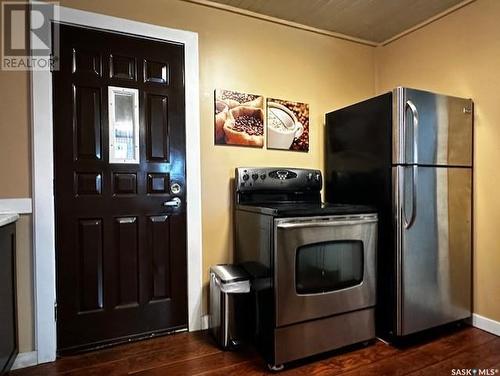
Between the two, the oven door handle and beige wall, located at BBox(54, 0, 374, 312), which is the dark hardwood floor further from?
the oven door handle

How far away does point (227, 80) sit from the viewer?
2.31 metres

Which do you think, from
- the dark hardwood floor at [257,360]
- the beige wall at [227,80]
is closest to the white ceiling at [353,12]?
the beige wall at [227,80]

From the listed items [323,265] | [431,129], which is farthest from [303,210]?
[431,129]

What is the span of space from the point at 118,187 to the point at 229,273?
931 millimetres

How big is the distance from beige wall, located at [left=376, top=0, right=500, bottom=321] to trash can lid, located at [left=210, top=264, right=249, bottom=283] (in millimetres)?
1702

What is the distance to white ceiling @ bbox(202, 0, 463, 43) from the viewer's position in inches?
88.4

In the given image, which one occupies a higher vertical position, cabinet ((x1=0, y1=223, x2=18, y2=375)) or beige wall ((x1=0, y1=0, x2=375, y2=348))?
beige wall ((x1=0, y1=0, x2=375, y2=348))

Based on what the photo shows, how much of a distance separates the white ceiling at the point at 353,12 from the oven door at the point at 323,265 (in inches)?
62.9

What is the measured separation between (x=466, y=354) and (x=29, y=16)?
332 centimetres

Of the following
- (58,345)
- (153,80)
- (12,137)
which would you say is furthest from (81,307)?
(153,80)

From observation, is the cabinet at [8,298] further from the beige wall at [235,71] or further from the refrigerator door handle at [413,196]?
the refrigerator door handle at [413,196]

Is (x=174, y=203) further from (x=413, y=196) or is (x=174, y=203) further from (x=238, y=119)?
(x=413, y=196)

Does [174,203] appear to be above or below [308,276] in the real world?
above

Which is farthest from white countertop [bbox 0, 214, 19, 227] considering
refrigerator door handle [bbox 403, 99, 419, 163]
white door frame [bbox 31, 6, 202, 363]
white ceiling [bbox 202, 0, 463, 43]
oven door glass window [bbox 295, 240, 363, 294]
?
refrigerator door handle [bbox 403, 99, 419, 163]
